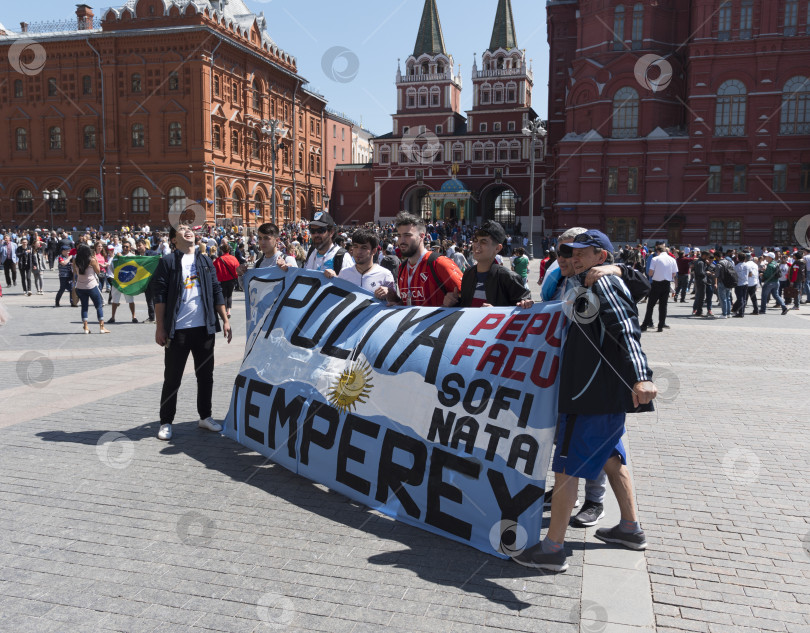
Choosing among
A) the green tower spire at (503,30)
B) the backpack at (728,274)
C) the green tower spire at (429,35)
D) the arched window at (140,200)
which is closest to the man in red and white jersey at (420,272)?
the backpack at (728,274)

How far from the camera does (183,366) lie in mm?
6453

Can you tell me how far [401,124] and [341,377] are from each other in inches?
2875

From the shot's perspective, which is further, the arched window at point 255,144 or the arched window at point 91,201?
the arched window at point 255,144

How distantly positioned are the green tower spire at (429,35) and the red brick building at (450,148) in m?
0.12

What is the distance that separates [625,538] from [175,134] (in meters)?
48.5

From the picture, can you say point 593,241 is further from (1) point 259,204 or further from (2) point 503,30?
(2) point 503,30

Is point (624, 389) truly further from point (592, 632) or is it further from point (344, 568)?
point (344, 568)

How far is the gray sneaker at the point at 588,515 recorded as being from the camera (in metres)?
4.56

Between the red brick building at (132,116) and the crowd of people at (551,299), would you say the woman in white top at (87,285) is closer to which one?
the crowd of people at (551,299)

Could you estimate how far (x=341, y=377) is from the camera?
16.8ft

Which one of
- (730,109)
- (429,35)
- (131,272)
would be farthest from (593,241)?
(429,35)

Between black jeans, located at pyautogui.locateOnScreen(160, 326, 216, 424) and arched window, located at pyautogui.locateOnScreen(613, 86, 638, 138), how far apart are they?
4711cm

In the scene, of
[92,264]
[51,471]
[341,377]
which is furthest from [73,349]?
[341,377]

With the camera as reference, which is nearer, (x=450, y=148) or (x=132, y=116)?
(x=132, y=116)
